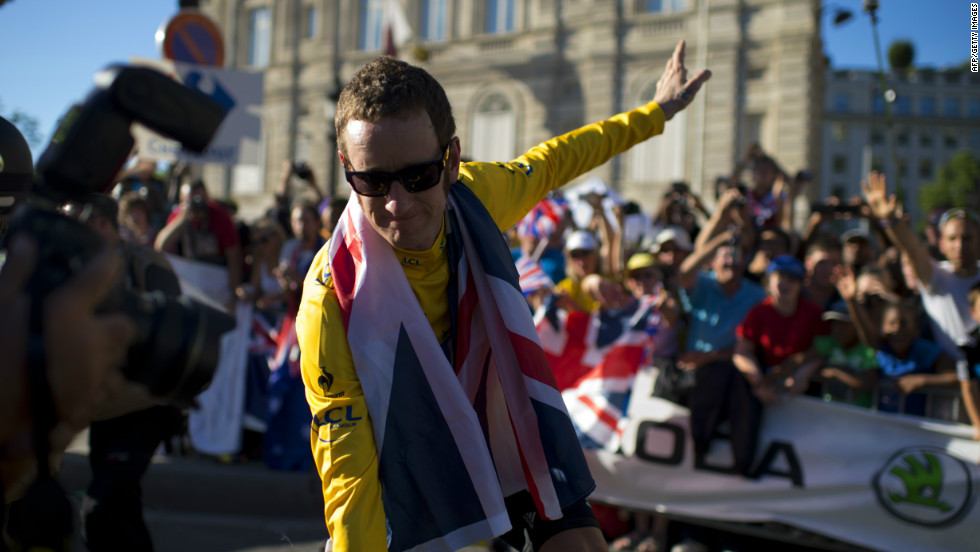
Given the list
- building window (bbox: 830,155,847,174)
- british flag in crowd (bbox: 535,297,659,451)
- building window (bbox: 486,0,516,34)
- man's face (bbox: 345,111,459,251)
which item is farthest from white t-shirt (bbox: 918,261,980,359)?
building window (bbox: 830,155,847,174)

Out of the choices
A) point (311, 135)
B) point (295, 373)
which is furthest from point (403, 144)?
point (311, 135)

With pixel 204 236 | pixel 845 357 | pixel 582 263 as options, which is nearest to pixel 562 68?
pixel 204 236

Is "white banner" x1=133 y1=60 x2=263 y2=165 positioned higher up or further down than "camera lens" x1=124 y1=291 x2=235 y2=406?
higher up

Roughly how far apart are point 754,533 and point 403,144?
3.84 metres

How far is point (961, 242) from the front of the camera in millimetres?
4941

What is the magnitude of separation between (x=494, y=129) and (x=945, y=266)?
18.6 metres

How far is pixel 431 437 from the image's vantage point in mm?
2246

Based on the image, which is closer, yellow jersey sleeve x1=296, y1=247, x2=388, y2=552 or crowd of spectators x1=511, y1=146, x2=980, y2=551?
yellow jersey sleeve x1=296, y1=247, x2=388, y2=552

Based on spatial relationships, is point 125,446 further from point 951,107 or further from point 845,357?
point 951,107

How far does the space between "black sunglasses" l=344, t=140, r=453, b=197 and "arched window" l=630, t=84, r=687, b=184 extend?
18.5 meters

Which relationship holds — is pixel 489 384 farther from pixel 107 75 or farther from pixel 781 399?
pixel 781 399

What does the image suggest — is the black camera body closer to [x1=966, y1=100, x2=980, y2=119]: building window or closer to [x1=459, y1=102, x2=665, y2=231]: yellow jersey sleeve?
[x1=459, y1=102, x2=665, y2=231]: yellow jersey sleeve

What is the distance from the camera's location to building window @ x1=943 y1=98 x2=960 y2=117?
3071 inches

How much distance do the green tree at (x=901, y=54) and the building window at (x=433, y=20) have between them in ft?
277
